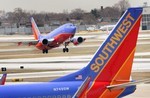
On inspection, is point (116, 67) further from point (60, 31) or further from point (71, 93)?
point (60, 31)

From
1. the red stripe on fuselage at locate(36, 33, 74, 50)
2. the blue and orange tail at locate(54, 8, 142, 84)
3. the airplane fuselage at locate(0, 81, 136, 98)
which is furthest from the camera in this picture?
the red stripe on fuselage at locate(36, 33, 74, 50)

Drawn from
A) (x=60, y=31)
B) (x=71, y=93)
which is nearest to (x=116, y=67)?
(x=71, y=93)

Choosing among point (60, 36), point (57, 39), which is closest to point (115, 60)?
point (57, 39)

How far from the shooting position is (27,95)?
55.6 feet

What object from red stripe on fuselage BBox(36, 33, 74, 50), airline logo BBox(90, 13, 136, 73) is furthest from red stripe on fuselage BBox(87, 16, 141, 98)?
red stripe on fuselage BBox(36, 33, 74, 50)

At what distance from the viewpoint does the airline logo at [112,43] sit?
18609 mm

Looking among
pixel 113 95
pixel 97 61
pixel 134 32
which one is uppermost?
pixel 134 32

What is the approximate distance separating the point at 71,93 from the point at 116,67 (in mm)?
2484

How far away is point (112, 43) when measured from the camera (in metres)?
18.6

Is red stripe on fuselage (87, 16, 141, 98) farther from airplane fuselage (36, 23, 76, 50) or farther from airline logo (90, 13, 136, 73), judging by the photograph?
airplane fuselage (36, 23, 76, 50)

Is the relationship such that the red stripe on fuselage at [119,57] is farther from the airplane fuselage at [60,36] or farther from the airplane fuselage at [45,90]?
the airplane fuselage at [60,36]

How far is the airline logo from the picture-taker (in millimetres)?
18609

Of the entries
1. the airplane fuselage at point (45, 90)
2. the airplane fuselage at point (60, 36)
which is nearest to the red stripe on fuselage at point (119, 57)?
the airplane fuselage at point (45, 90)

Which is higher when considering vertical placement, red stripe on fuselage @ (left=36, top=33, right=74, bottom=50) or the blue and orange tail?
the blue and orange tail
